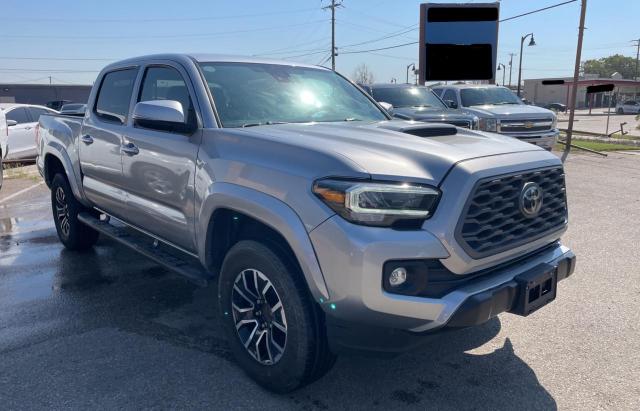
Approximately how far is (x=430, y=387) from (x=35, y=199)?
8.51 m

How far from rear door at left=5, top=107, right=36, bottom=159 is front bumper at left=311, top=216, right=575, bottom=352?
1277cm

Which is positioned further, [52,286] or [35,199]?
[35,199]

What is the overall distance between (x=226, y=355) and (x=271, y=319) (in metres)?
0.71

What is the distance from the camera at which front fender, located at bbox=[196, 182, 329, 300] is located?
260 centimetres

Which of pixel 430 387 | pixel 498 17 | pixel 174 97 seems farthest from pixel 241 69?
Answer: pixel 498 17

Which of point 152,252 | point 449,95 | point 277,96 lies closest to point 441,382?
point 277,96

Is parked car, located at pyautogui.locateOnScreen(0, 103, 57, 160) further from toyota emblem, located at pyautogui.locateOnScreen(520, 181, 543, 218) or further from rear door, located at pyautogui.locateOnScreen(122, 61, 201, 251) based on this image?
toyota emblem, located at pyautogui.locateOnScreen(520, 181, 543, 218)

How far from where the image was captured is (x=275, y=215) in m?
2.74

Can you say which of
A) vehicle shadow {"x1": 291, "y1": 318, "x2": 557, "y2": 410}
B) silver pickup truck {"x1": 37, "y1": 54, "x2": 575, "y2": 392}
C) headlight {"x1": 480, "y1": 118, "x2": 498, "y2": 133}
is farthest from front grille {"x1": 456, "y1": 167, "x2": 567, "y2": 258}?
headlight {"x1": 480, "y1": 118, "x2": 498, "y2": 133}

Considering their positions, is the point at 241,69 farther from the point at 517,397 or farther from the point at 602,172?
the point at 602,172

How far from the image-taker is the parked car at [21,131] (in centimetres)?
1288

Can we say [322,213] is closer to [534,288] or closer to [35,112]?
[534,288]

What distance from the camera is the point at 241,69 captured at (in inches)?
155

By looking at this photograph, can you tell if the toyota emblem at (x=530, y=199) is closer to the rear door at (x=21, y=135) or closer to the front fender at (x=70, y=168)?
the front fender at (x=70, y=168)
